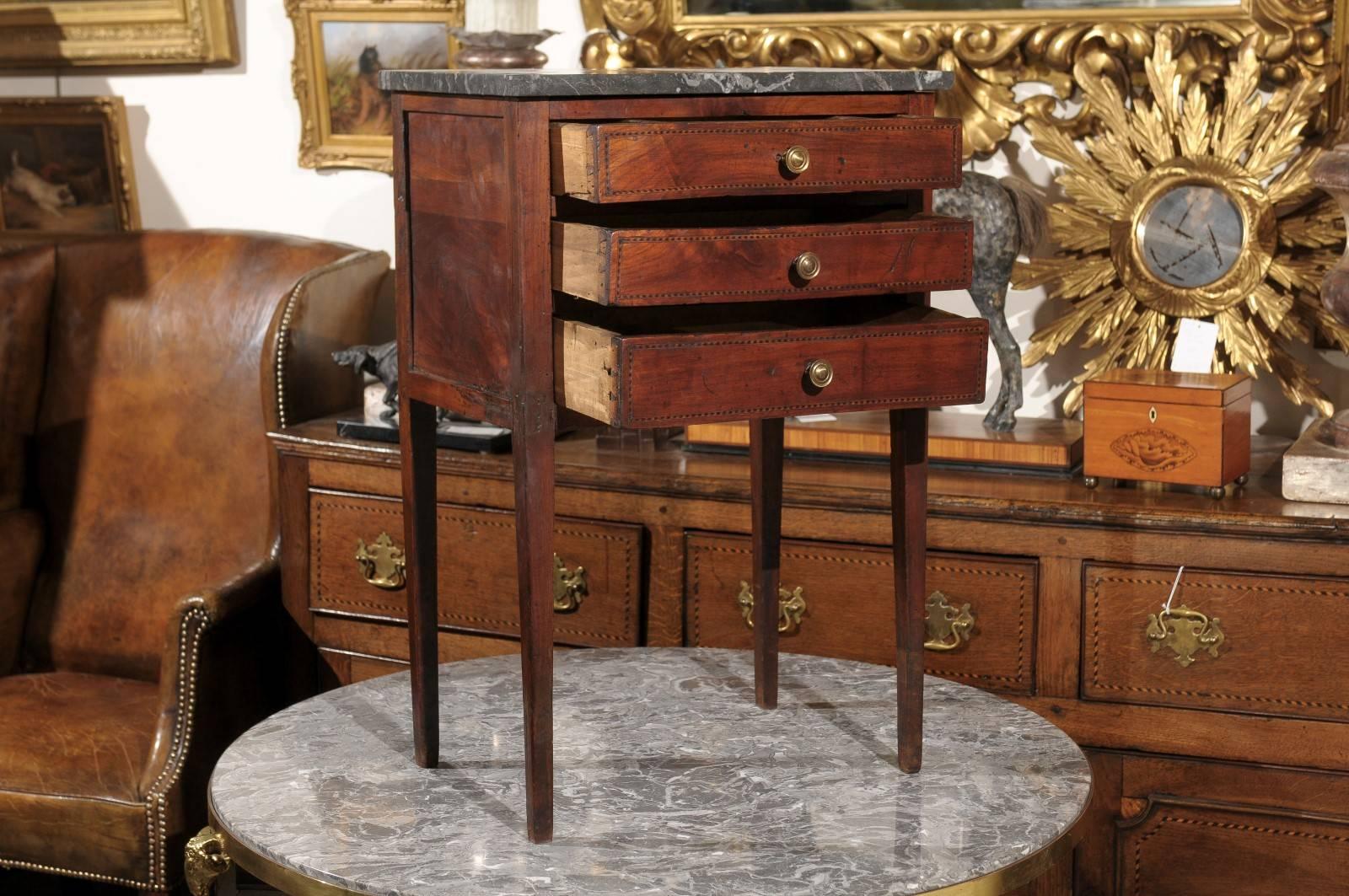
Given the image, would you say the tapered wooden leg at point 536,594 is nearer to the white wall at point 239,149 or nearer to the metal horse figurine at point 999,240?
the metal horse figurine at point 999,240

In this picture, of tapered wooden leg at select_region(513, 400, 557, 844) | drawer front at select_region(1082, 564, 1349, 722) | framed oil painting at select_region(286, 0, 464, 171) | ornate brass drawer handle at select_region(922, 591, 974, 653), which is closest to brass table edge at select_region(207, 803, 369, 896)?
tapered wooden leg at select_region(513, 400, 557, 844)

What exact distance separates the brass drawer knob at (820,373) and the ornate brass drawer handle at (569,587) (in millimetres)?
1231

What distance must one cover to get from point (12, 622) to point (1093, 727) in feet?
7.14

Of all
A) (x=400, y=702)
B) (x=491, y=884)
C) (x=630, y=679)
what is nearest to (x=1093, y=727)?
(x=630, y=679)

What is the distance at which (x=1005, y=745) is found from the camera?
1937mm

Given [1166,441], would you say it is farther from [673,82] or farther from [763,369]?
[673,82]

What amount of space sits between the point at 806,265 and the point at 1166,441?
3.63ft

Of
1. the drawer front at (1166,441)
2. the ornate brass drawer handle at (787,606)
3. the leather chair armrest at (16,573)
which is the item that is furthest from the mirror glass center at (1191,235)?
the leather chair armrest at (16,573)

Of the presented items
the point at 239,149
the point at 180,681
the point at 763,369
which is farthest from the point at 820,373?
the point at 239,149

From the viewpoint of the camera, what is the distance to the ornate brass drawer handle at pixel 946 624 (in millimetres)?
2578

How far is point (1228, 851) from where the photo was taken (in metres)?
2.50

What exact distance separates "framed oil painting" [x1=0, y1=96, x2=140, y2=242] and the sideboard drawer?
257cm

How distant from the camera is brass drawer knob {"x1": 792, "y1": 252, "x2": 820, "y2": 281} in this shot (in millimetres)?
1629

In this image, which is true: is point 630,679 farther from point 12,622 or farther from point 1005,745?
point 12,622
